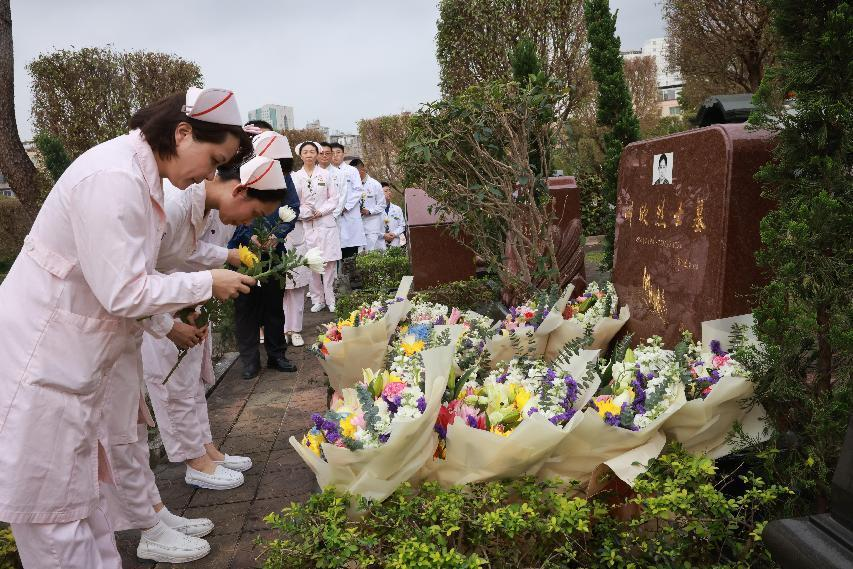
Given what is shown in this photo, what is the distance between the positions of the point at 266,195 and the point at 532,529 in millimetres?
1700

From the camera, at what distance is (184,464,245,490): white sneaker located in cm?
357

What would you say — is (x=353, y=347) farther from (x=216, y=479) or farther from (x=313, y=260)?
(x=216, y=479)

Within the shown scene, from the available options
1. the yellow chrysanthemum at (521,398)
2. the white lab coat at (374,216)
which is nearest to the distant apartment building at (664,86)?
the white lab coat at (374,216)

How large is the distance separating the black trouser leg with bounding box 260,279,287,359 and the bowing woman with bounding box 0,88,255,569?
10.8ft

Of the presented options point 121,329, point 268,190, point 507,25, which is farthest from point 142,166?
point 507,25

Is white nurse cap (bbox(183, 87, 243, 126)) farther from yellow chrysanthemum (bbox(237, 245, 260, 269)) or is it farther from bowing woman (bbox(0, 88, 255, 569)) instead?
yellow chrysanthemum (bbox(237, 245, 260, 269))

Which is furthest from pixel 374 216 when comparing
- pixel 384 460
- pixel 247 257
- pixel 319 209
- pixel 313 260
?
pixel 384 460

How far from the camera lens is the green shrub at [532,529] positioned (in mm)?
1913

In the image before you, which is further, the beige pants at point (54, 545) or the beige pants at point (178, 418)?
the beige pants at point (178, 418)

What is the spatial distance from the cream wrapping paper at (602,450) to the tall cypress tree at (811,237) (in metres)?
0.39

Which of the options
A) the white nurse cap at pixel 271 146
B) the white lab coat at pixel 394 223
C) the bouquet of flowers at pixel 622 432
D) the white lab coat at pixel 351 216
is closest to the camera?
the bouquet of flowers at pixel 622 432

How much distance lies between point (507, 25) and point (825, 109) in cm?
1774

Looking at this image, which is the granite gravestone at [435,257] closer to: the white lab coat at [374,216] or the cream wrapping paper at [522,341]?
the cream wrapping paper at [522,341]

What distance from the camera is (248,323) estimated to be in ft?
18.4
